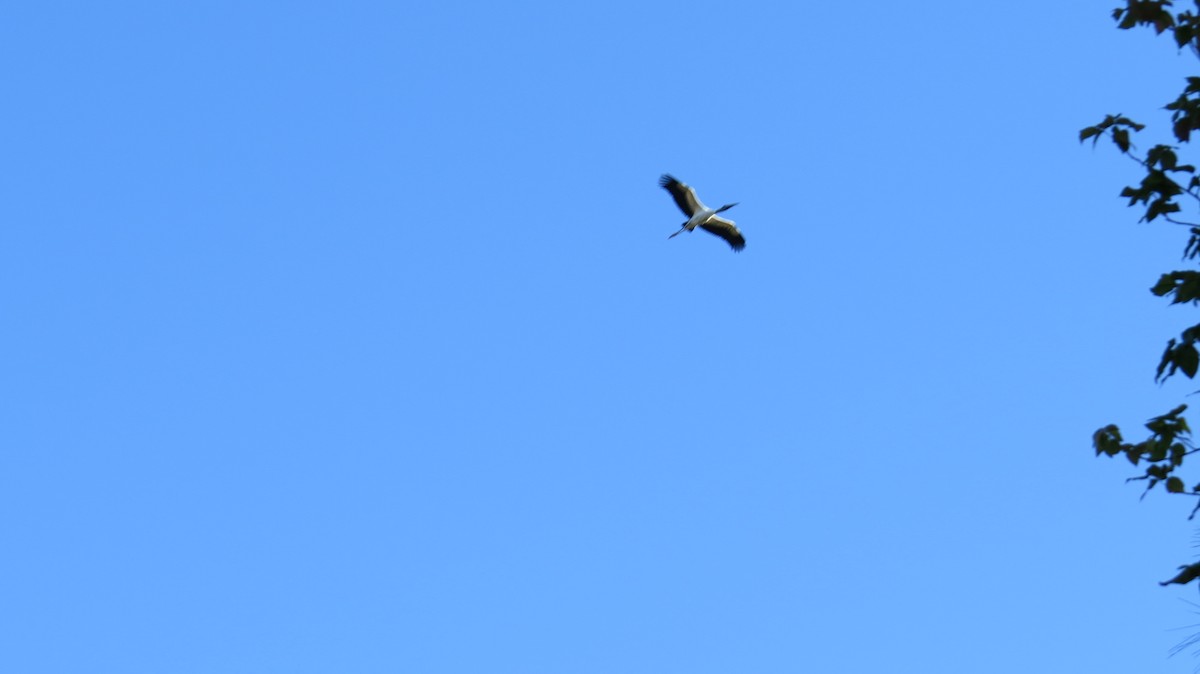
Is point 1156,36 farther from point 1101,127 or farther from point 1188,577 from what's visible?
point 1188,577

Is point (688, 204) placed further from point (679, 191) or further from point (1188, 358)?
point (1188, 358)

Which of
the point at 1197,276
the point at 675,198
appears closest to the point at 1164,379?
the point at 1197,276

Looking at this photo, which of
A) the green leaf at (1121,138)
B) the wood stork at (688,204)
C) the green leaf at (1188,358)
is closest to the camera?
the green leaf at (1188,358)

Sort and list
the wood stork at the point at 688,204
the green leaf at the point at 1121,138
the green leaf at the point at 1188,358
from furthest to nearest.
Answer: the wood stork at the point at 688,204, the green leaf at the point at 1121,138, the green leaf at the point at 1188,358

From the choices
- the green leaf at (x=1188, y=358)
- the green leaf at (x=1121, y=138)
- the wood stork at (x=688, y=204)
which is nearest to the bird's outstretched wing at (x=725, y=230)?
the wood stork at (x=688, y=204)

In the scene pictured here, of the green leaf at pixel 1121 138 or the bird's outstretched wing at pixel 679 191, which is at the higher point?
the bird's outstretched wing at pixel 679 191

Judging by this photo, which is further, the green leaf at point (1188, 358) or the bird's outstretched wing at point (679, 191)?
the bird's outstretched wing at point (679, 191)

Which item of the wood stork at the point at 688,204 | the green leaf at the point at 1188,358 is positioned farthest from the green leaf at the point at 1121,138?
the wood stork at the point at 688,204

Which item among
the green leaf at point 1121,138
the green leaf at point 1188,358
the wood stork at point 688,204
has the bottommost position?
the green leaf at point 1188,358

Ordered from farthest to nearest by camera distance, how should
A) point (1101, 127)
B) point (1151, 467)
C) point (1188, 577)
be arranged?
point (1101, 127) → point (1151, 467) → point (1188, 577)

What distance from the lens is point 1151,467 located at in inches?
384

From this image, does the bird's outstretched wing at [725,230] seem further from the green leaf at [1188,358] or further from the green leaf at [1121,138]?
the green leaf at [1188,358]

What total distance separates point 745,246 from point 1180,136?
124ft

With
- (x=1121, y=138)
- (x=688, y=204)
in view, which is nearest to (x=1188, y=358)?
(x=1121, y=138)
